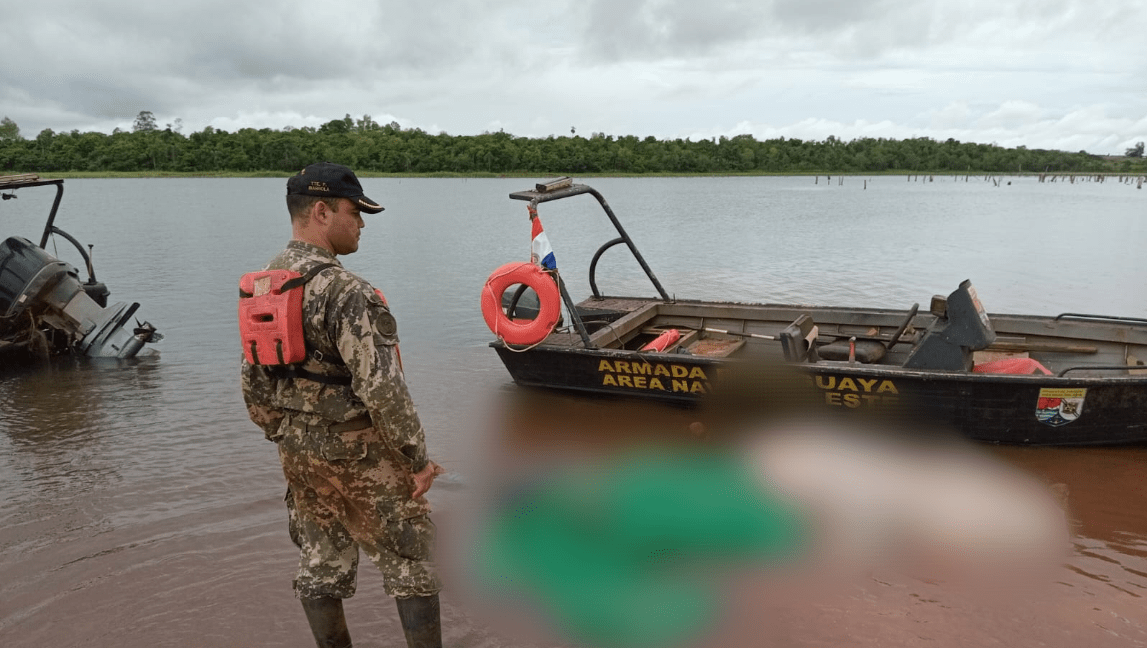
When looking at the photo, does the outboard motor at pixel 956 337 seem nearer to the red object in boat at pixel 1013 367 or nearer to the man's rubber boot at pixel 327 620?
the red object in boat at pixel 1013 367

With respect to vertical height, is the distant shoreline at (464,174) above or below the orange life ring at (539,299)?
below

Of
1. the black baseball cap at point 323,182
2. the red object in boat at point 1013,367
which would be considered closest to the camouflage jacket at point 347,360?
the black baseball cap at point 323,182

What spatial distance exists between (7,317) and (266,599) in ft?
25.2

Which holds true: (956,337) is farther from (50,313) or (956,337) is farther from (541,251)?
(50,313)

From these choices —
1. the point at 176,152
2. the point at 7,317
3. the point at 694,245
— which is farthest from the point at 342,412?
the point at 176,152

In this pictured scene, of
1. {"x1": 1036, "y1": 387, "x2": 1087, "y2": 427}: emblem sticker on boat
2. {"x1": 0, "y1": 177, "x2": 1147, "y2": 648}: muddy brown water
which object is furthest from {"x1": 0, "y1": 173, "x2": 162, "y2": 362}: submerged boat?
{"x1": 1036, "y1": 387, "x2": 1087, "y2": 427}: emblem sticker on boat

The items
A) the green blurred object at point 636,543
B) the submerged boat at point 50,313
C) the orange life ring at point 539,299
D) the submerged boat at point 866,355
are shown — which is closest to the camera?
the green blurred object at point 636,543

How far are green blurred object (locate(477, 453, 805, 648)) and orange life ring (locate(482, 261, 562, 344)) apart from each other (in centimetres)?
184

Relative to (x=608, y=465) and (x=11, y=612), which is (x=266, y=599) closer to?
(x=11, y=612)

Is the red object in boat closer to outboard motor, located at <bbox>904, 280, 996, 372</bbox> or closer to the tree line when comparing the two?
outboard motor, located at <bbox>904, 280, 996, 372</bbox>

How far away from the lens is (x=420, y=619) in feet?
9.85

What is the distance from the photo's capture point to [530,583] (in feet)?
15.4

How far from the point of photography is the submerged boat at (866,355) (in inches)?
255

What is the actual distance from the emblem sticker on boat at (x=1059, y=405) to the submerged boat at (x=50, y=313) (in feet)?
35.6
